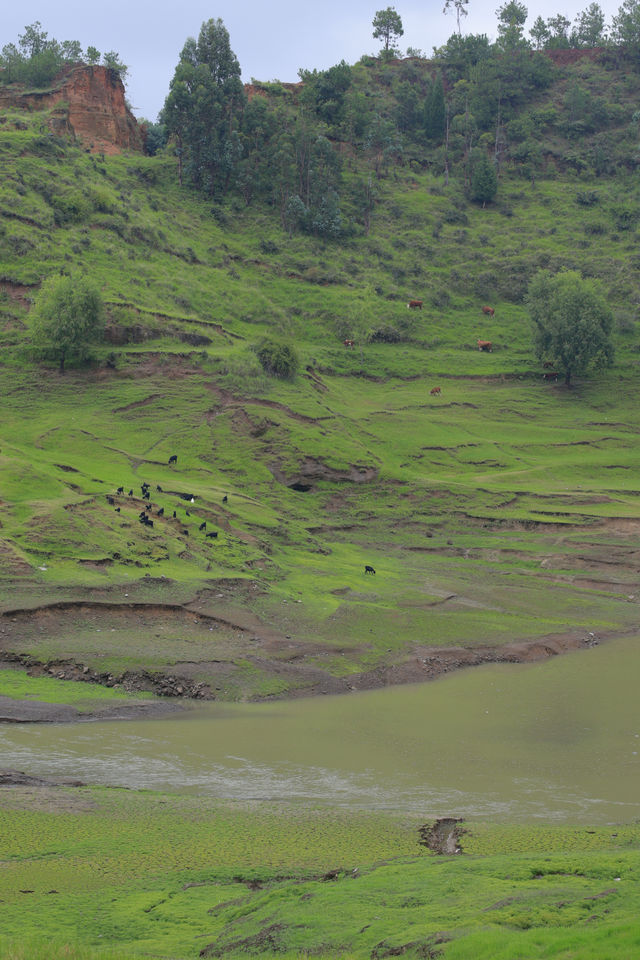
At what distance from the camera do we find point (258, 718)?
27922 mm

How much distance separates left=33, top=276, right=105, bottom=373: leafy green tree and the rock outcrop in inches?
1952

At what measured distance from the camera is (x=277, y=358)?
3009 inches

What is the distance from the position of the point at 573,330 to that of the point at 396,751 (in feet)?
222

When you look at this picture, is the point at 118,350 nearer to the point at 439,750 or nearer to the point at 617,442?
the point at 617,442

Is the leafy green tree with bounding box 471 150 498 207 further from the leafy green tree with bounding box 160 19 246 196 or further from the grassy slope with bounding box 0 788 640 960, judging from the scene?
the grassy slope with bounding box 0 788 640 960

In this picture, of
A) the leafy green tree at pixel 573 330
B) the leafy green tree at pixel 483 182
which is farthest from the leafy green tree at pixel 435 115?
the leafy green tree at pixel 573 330

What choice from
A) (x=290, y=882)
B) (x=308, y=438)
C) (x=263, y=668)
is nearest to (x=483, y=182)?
(x=308, y=438)

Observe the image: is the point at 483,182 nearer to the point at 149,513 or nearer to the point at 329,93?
the point at 329,93

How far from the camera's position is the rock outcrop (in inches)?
4601

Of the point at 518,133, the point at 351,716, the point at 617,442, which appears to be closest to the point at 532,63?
the point at 518,133

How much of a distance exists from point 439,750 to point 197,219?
95.7 metres

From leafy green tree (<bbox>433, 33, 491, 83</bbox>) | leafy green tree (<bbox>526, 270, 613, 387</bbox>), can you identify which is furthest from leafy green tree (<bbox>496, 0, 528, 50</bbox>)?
leafy green tree (<bbox>526, 270, 613, 387</bbox>)

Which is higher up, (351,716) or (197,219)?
(197,219)

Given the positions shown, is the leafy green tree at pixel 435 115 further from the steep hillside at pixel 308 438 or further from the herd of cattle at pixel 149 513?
the herd of cattle at pixel 149 513
